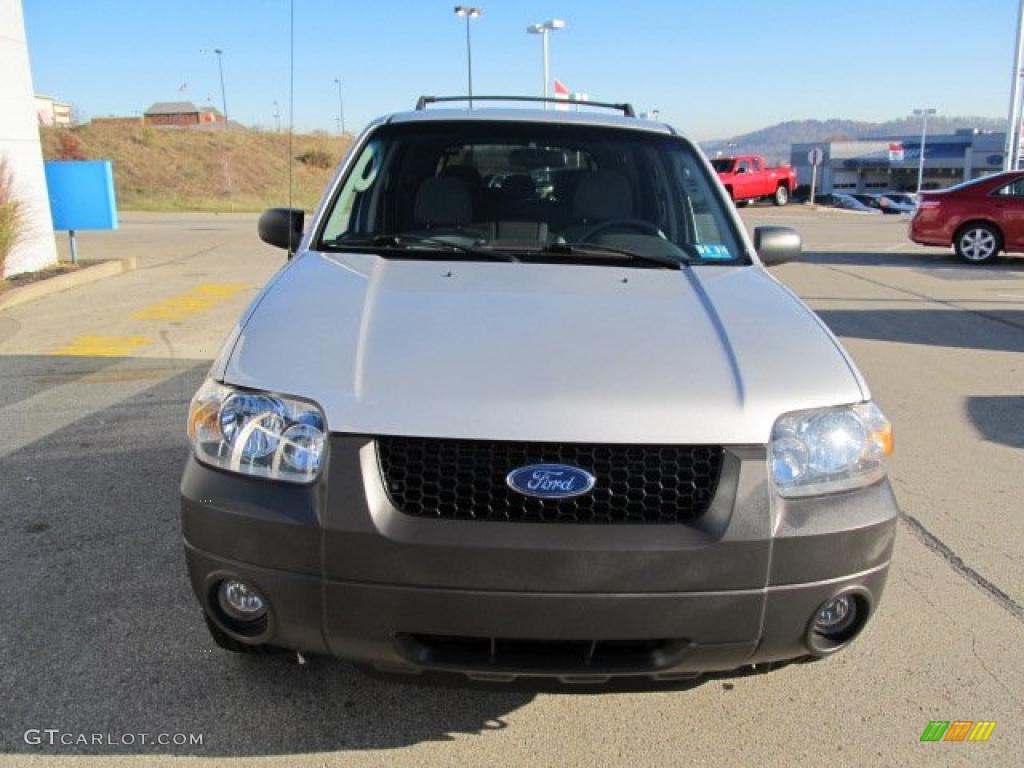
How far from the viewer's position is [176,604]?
332cm

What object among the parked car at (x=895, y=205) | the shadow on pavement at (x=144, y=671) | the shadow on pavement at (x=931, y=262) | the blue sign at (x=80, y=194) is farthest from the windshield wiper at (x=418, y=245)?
the parked car at (x=895, y=205)

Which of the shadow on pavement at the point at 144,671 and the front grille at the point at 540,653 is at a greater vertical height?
the front grille at the point at 540,653

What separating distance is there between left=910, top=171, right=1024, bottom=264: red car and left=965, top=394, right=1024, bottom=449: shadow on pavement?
8.89 metres

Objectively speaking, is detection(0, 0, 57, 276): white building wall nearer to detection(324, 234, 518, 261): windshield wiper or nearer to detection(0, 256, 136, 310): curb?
detection(0, 256, 136, 310): curb

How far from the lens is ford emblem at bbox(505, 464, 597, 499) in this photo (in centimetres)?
219

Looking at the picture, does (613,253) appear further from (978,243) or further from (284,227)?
(978,243)

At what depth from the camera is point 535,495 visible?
7.19ft

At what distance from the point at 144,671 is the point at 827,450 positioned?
7.28ft

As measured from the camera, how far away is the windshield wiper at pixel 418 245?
3.32 metres

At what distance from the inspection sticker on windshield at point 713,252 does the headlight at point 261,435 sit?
186 cm

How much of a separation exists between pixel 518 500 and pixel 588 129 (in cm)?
234

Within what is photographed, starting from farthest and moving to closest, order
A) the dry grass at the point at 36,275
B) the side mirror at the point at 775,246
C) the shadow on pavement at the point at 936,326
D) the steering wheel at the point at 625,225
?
the dry grass at the point at 36,275 → the shadow on pavement at the point at 936,326 → the side mirror at the point at 775,246 → the steering wheel at the point at 625,225

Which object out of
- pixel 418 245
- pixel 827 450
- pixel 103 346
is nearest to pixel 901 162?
pixel 103 346

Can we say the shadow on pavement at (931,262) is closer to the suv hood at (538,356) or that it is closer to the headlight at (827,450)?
the suv hood at (538,356)
